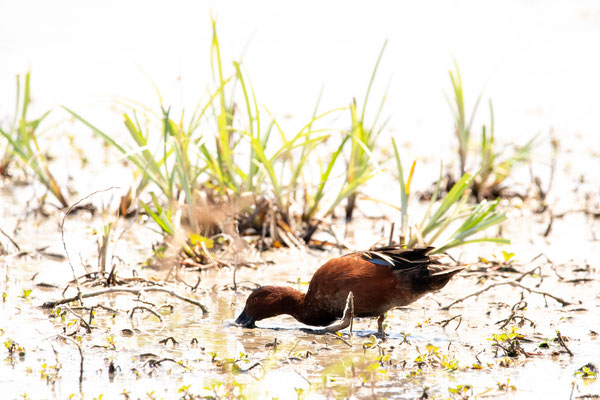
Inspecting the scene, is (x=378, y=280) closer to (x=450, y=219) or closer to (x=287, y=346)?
(x=287, y=346)

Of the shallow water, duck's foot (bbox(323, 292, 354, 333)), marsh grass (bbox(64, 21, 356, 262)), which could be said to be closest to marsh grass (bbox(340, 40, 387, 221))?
marsh grass (bbox(64, 21, 356, 262))

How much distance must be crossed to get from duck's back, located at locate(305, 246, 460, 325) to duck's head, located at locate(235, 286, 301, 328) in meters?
0.18

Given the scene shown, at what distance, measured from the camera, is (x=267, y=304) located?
15.7ft

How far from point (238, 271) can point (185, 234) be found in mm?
Result: 450

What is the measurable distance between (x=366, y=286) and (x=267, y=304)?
568mm

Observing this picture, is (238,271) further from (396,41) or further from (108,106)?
(396,41)

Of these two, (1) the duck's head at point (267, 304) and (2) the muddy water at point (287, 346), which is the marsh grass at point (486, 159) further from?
(1) the duck's head at point (267, 304)

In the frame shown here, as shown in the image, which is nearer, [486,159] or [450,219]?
[450,219]

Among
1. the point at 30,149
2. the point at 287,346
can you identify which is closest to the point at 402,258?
the point at 287,346

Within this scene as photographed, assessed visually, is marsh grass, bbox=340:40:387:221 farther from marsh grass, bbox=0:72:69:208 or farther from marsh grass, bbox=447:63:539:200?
marsh grass, bbox=0:72:69:208

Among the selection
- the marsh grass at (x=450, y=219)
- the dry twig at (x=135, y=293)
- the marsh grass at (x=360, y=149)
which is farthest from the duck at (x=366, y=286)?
the marsh grass at (x=360, y=149)

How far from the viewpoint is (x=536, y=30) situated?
1574 centimetres

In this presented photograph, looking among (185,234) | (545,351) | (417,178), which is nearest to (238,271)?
(185,234)

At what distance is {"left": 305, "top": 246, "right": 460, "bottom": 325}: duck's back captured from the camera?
459 cm
